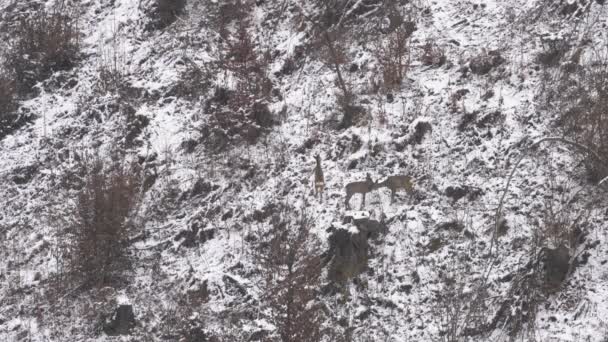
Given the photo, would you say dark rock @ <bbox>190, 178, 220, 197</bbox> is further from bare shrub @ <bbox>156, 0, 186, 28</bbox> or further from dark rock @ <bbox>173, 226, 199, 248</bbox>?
bare shrub @ <bbox>156, 0, 186, 28</bbox>

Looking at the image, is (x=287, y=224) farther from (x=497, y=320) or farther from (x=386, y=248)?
(x=497, y=320)

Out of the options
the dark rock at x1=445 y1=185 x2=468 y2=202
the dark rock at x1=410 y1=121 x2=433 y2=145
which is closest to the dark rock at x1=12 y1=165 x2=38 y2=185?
the dark rock at x1=410 y1=121 x2=433 y2=145

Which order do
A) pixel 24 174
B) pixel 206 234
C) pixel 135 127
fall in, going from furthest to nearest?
pixel 135 127, pixel 24 174, pixel 206 234

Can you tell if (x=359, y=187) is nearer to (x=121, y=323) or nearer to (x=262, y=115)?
(x=262, y=115)

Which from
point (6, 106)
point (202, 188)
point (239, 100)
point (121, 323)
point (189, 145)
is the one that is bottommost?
point (121, 323)

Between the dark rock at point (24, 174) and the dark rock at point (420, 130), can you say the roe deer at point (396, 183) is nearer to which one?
the dark rock at point (420, 130)

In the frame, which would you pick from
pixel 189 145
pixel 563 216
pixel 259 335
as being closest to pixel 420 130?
pixel 563 216

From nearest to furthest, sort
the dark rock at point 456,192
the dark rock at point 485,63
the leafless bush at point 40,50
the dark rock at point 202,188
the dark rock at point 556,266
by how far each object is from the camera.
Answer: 1. the dark rock at point 556,266
2. the dark rock at point 456,192
3. the dark rock at point 485,63
4. the dark rock at point 202,188
5. the leafless bush at point 40,50

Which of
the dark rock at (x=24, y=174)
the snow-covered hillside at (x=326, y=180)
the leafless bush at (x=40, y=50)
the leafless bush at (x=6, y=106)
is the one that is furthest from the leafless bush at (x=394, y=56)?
the leafless bush at (x=6, y=106)
